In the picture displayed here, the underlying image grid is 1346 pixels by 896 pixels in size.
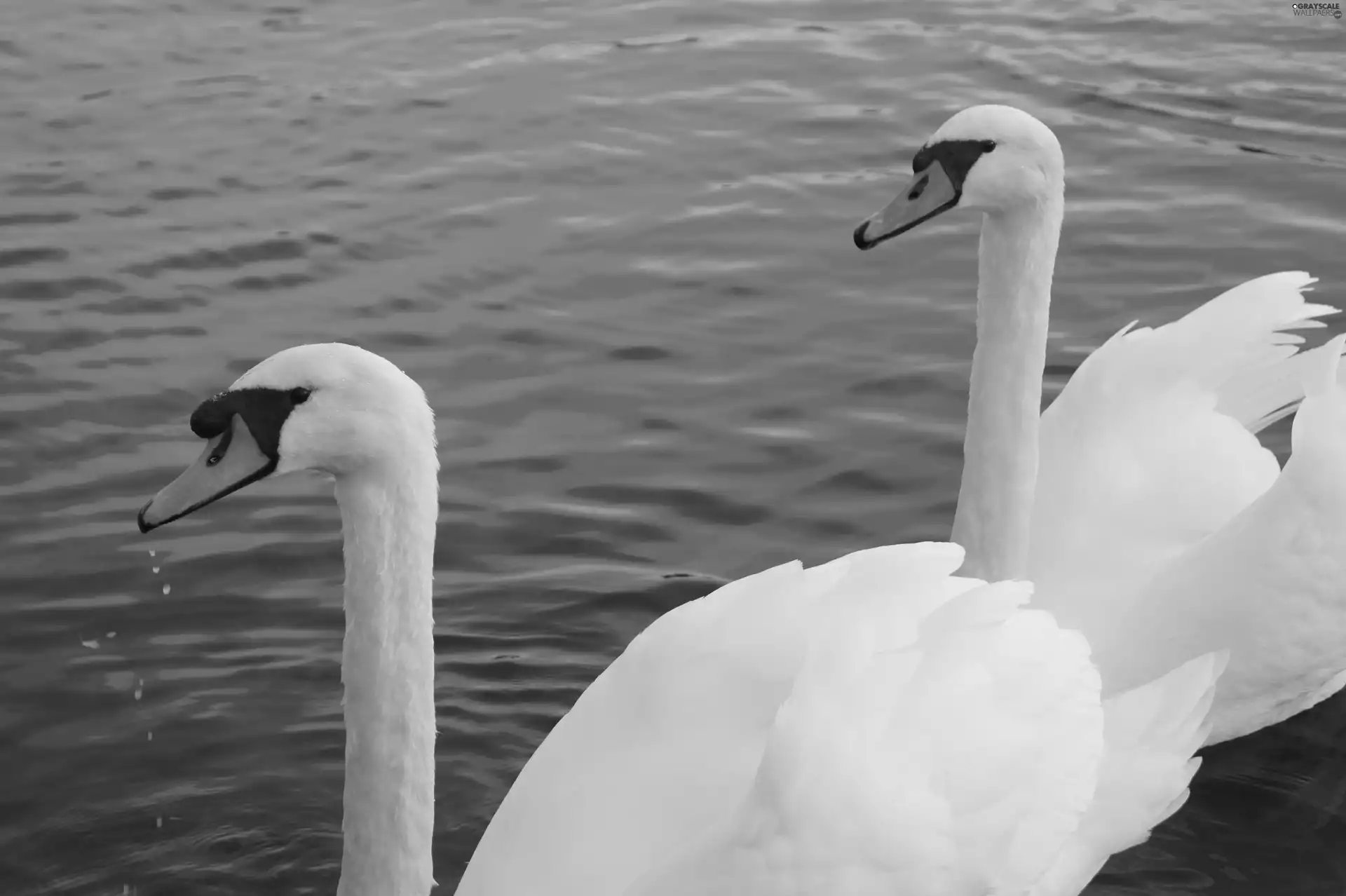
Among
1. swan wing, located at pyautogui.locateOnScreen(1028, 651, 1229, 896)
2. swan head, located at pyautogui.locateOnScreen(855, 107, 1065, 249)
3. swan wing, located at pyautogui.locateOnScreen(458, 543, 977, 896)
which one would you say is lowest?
swan wing, located at pyautogui.locateOnScreen(1028, 651, 1229, 896)

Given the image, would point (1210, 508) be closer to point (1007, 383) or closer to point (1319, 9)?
point (1007, 383)

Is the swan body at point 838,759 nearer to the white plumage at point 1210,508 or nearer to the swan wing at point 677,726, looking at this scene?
the swan wing at point 677,726

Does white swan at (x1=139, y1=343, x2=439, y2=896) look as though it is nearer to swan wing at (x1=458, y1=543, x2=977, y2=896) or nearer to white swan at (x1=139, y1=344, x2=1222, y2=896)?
white swan at (x1=139, y1=344, x2=1222, y2=896)

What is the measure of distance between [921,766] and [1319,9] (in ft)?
34.6

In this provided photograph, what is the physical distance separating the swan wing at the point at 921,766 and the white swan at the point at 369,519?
0.60 metres

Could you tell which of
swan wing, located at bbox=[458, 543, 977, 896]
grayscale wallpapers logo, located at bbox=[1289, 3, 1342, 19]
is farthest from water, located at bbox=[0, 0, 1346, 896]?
swan wing, located at bbox=[458, 543, 977, 896]

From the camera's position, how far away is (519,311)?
29.7 ft

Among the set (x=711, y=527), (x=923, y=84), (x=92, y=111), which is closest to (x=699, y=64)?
(x=923, y=84)

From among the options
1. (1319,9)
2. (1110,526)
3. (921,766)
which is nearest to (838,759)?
(921,766)

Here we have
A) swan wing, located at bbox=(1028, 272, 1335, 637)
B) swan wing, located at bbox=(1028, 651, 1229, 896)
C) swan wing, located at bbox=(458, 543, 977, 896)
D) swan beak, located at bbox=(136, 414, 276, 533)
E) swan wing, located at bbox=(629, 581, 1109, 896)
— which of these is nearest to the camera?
swan wing, located at bbox=(629, 581, 1109, 896)

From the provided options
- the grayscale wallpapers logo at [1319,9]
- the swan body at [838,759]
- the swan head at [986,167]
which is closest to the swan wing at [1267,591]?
the swan body at [838,759]

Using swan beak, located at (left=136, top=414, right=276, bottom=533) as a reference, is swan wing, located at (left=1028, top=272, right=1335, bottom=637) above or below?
below

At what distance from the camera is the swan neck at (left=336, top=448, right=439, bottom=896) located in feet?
13.7

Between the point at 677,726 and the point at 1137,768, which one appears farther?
the point at 1137,768
